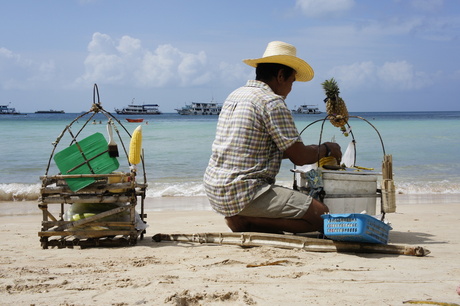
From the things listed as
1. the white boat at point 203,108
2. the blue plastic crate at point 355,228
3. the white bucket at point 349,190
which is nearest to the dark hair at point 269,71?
the white bucket at point 349,190

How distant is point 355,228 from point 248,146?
1.02 m

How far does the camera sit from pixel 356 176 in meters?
4.34

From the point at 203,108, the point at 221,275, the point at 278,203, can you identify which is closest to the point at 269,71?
the point at 278,203

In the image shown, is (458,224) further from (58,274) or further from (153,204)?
(153,204)

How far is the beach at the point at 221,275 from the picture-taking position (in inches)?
112

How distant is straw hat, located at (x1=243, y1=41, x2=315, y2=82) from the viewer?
14.0 ft

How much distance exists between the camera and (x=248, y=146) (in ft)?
13.4

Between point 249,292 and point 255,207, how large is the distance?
1275 mm

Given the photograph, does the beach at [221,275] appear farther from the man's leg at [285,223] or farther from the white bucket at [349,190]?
the white bucket at [349,190]

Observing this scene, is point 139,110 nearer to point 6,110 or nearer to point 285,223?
point 6,110

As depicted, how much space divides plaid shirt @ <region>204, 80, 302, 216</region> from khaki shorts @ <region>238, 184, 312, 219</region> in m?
0.07

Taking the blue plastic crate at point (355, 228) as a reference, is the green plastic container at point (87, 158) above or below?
above

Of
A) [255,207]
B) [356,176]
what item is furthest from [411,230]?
[255,207]

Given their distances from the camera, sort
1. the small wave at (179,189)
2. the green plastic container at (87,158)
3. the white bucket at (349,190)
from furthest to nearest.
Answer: the small wave at (179,189), the green plastic container at (87,158), the white bucket at (349,190)
